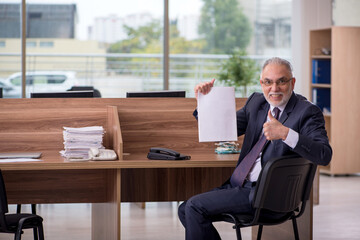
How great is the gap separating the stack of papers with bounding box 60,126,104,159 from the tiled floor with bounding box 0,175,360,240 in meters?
1.25

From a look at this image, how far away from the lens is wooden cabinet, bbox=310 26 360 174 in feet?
23.8

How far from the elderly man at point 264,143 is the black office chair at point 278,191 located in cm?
7

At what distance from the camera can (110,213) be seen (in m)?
3.54

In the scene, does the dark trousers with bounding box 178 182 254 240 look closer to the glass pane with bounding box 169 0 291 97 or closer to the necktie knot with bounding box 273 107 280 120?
the necktie knot with bounding box 273 107 280 120

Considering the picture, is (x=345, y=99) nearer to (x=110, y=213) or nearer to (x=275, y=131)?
(x=110, y=213)

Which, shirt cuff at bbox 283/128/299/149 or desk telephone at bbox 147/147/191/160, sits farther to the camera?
desk telephone at bbox 147/147/191/160

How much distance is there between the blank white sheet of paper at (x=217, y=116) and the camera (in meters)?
3.41

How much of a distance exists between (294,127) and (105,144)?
1.24 meters

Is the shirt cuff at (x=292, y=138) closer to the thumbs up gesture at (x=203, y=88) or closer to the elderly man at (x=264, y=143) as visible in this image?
the elderly man at (x=264, y=143)

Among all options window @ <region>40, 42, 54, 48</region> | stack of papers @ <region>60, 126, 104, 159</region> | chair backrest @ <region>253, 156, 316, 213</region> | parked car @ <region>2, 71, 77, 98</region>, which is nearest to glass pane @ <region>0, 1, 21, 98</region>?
parked car @ <region>2, 71, 77, 98</region>

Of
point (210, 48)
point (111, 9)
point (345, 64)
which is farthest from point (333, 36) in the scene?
point (111, 9)

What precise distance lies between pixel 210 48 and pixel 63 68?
215 centimetres

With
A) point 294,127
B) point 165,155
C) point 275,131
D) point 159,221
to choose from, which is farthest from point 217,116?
point 159,221

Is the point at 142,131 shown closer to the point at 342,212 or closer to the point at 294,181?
the point at 294,181
